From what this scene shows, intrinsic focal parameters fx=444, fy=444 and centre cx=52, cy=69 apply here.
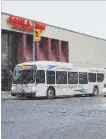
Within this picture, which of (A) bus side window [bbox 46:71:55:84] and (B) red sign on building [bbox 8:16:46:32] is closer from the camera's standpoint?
(A) bus side window [bbox 46:71:55:84]

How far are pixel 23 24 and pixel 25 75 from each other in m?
17.5

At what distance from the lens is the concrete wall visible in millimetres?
54812

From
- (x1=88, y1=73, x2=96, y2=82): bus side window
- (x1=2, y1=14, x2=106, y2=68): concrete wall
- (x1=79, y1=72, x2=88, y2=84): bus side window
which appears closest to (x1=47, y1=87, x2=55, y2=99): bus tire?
(x1=79, y1=72, x2=88, y2=84): bus side window

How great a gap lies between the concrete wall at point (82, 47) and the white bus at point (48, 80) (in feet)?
56.1

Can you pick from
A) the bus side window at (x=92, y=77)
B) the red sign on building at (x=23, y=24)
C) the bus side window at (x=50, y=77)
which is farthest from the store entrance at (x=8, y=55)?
the bus side window at (x=50, y=77)

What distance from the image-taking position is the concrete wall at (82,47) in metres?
54.8

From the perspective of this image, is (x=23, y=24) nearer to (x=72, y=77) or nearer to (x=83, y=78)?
(x=83, y=78)

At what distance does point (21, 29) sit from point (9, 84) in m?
6.11

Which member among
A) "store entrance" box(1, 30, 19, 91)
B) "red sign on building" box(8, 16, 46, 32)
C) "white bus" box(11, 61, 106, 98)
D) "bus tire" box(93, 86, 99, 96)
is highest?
"red sign on building" box(8, 16, 46, 32)

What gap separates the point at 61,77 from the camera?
3344cm

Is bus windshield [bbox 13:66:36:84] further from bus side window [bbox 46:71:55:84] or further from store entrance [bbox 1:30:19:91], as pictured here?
store entrance [bbox 1:30:19:91]

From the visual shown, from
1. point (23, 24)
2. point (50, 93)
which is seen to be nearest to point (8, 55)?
point (23, 24)

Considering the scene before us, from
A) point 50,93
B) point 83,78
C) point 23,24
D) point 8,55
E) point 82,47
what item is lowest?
point 50,93

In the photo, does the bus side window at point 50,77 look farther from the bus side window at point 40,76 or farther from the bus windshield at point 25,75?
Result: the bus windshield at point 25,75
